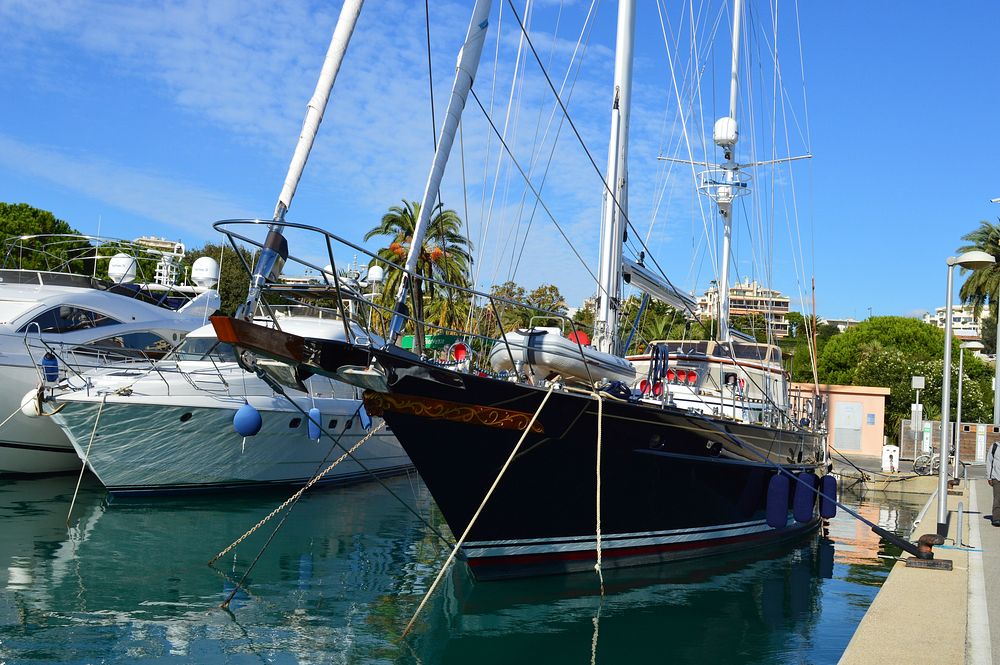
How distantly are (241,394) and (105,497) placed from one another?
10.7 ft

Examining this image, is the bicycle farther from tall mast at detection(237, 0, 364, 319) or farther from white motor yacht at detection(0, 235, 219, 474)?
tall mast at detection(237, 0, 364, 319)

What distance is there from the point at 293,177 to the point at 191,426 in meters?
9.39

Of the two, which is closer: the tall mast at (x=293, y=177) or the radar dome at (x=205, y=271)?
the tall mast at (x=293, y=177)

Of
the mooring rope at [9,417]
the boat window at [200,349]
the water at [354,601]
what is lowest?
the water at [354,601]

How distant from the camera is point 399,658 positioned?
791cm

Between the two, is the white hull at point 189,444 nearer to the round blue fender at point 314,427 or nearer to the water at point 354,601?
the round blue fender at point 314,427

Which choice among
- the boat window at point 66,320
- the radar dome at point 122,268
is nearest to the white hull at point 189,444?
the boat window at point 66,320

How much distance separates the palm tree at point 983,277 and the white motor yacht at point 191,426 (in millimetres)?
36572

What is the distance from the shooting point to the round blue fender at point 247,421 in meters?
15.0

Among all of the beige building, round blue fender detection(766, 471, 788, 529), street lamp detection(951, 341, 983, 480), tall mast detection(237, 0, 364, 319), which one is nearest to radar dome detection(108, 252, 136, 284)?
tall mast detection(237, 0, 364, 319)

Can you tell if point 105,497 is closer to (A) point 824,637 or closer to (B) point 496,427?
(B) point 496,427

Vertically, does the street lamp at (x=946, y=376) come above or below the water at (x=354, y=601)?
above

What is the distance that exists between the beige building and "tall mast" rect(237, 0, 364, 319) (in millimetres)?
27415

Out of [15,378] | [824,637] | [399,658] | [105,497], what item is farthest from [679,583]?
[15,378]
